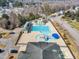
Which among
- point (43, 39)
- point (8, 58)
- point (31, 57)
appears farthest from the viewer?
point (43, 39)

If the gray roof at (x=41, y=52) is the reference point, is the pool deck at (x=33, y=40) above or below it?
below

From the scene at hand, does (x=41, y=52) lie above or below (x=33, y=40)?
above

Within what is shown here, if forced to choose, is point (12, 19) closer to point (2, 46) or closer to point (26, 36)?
point (26, 36)

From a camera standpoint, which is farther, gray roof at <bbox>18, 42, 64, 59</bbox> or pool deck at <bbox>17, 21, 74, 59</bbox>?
pool deck at <bbox>17, 21, 74, 59</bbox>

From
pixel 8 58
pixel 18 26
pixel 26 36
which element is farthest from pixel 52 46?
pixel 18 26

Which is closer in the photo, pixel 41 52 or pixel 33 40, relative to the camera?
pixel 41 52

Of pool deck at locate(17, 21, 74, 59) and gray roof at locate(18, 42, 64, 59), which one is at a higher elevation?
gray roof at locate(18, 42, 64, 59)

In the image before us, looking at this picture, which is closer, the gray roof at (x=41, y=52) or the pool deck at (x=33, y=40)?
the gray roof at (x=41, y=52)

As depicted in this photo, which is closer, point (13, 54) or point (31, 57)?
point (31, 57)
